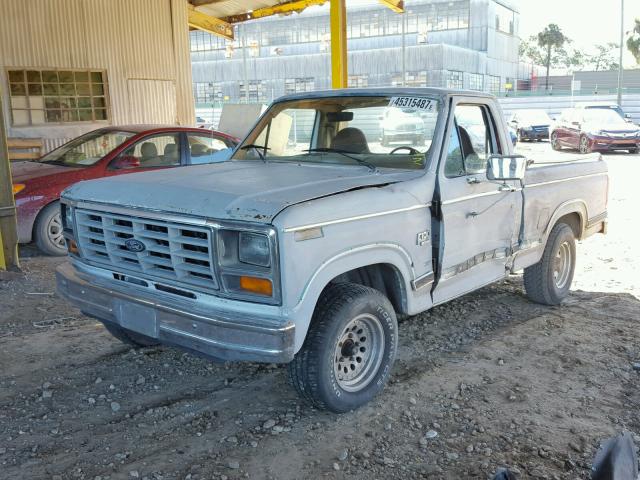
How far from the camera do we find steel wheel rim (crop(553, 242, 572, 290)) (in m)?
5.97

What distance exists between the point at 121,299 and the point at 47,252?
4644 mm

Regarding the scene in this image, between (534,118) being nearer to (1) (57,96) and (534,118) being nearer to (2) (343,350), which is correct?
(1) (57,96)

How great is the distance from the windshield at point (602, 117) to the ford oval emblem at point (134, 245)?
845 inches

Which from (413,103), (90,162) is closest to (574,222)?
(413,103)

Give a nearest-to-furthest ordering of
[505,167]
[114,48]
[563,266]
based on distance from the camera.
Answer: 1. [505,167]
2. [563,266]
3. [114,48]

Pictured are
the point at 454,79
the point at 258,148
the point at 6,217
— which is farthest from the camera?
the point at 454,79

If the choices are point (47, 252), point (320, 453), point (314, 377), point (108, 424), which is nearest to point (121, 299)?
point (108, 424)

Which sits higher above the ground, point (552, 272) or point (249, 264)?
point (249, 264)

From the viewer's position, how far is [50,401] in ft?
12.9

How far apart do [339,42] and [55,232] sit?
676 cm

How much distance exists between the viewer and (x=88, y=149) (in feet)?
27.8

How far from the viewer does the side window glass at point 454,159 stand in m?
4.36

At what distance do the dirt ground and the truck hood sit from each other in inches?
50.0

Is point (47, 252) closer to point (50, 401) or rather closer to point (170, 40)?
point (50, 401)
